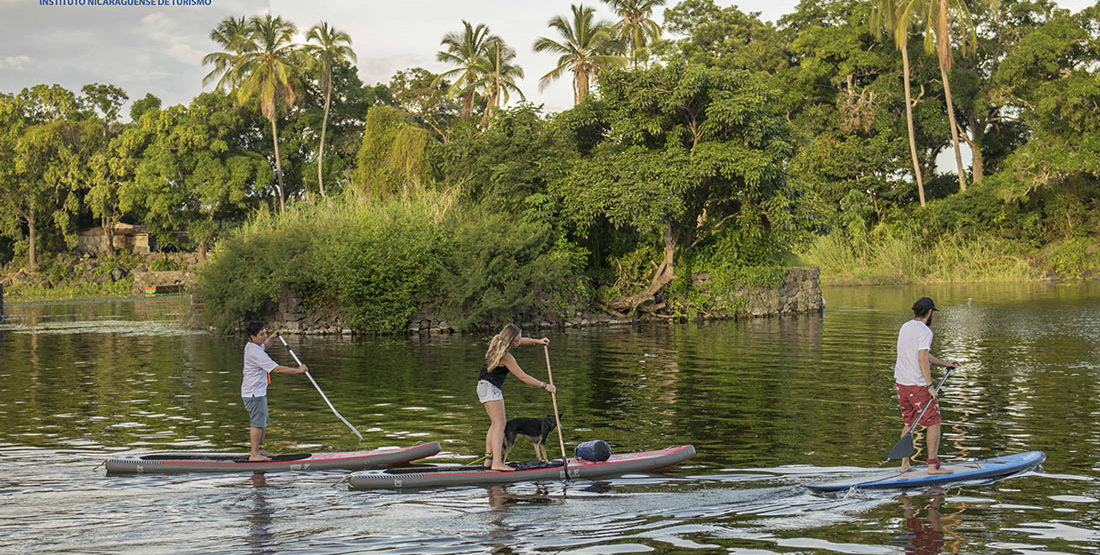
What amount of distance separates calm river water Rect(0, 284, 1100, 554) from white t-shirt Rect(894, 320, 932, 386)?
1.18 meters

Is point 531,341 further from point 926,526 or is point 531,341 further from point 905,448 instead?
point 926,526

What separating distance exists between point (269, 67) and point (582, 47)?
64.7ft

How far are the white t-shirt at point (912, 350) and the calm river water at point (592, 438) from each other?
118cm

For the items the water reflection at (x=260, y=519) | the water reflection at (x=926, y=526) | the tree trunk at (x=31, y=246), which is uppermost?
the tree trunk at (x=31, y=246)

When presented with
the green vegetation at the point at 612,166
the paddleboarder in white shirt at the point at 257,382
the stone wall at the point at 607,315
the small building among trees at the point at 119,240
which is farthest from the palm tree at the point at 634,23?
the paddleboarder in white shirt at the point at 257,382

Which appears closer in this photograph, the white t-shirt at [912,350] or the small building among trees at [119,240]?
the white t-shirt at [912,350]

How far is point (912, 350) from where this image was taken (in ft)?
35.6

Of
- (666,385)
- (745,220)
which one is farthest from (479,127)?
(666,385)

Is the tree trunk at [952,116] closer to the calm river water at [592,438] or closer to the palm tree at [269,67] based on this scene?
the calm river water at [592,438]

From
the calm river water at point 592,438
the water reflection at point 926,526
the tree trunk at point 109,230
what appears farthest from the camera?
the tree trunk at point 109,230

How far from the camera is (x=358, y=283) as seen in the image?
3309 centimetres

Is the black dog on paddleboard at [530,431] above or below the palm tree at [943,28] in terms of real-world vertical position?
below

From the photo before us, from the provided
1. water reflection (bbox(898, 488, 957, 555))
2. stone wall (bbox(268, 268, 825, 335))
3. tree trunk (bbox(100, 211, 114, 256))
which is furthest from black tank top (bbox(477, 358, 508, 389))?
tree trunk (bbox(100, 211, 114, 256))

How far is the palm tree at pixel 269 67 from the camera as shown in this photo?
63844 millimetres
